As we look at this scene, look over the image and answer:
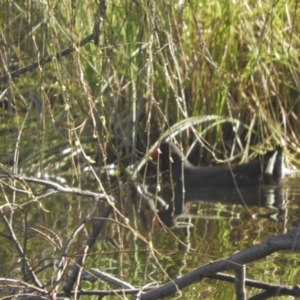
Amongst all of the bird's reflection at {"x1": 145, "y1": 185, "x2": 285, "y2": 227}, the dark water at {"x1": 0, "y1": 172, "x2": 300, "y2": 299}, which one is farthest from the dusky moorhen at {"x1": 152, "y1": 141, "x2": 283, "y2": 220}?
the dark water at {"x1": 0, "y1": 172, "x2": 300, "y2": 299}

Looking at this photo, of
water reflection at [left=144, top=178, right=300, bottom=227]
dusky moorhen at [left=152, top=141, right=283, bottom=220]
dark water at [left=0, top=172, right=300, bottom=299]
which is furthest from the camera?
dusky moorhen at [left=152, top=141, right=283, bottom=220]

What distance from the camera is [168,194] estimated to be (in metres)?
7.84

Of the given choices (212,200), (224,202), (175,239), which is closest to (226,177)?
(212,200)

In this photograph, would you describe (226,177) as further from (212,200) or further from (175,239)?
(175,239)

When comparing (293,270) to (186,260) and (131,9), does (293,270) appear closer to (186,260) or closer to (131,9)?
(186,260)

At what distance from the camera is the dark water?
4.39 meters

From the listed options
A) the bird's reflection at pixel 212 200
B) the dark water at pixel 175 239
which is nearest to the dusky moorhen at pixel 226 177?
the bird's reflection at pixel 212 200

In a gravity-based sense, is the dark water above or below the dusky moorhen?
below

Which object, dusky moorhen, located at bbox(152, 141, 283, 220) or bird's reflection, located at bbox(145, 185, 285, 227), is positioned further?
dusky moorhen, located at bbox(152, 141, 283, 220)

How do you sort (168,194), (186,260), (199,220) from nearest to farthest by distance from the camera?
(186,260) < (199,220) < (168,194)

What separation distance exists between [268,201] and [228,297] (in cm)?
297

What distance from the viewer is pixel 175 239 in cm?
564

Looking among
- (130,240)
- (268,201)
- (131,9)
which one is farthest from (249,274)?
(268,201)

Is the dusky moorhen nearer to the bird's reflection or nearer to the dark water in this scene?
the bird's reflection
